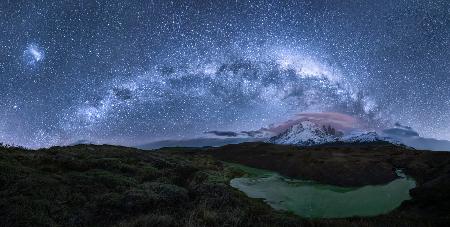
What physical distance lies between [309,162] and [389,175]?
35.4ft

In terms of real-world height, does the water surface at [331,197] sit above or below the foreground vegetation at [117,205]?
below

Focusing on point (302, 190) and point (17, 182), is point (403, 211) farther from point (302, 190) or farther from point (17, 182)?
point (17, 182)

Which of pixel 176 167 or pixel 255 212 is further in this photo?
pixel 176 167

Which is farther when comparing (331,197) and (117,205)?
(331,197)

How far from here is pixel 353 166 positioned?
37.8m

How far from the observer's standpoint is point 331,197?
26062 mm

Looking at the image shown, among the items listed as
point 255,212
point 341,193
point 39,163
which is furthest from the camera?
point 341,193

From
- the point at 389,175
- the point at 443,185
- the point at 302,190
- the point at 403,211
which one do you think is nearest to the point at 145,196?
the point at 403,211

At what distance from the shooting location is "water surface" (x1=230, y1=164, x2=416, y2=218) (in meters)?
20.8

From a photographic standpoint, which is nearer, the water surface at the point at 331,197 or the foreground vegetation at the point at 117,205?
the foreground vegetation at the point at 117,205

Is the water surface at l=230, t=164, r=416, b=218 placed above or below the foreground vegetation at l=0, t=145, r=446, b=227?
below

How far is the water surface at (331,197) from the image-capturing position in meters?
20.8

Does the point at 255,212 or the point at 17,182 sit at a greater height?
the point at 17,182

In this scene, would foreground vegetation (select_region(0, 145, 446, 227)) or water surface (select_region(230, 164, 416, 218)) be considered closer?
foreground vegetation (select_region(0, 145, 446, 227))
